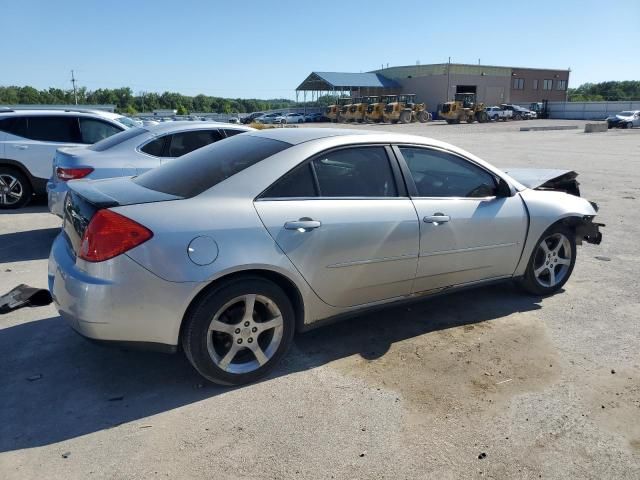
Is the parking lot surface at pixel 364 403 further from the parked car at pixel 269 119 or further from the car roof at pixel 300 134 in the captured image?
the parked car at pixel 269 119

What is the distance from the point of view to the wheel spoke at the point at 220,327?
3293 millimetres

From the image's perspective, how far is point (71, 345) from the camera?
13.3 feet

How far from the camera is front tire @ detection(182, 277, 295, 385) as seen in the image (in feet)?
10.6

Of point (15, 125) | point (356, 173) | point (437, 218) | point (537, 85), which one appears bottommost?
point (437, 218)

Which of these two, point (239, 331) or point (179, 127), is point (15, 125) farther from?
point (239, 331)

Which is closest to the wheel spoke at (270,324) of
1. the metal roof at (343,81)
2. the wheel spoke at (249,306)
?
the wheel spoke at (249,306)

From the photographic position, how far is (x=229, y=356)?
341cm

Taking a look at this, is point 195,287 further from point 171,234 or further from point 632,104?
point 632,104

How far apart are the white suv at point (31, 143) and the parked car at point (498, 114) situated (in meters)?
57.3

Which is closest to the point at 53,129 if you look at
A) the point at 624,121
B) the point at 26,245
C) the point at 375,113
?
the point at 26,245

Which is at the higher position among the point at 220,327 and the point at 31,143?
the point at 31,143

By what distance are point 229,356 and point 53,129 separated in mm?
7700

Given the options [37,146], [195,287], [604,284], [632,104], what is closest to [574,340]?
[604,284]

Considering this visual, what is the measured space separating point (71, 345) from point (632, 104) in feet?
242
